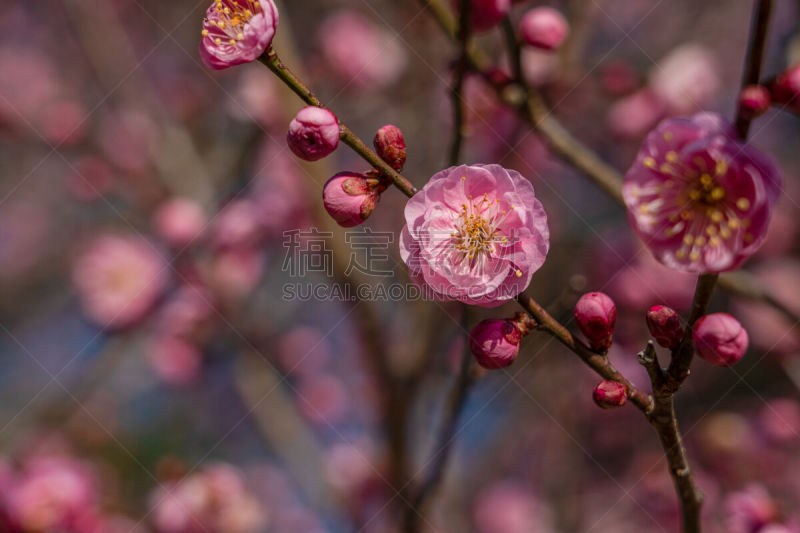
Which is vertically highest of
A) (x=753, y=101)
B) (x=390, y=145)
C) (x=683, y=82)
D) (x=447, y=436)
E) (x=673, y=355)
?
(x=390, y=145)

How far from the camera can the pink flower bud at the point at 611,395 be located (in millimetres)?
924

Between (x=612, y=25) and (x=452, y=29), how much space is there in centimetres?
249

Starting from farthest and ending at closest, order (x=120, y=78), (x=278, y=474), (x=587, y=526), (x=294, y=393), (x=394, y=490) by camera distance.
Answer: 1. (x=278, y=474)
2. (x=294, y=393)
3. (x=120, y=78)
4. (x=587, y=526)
5. (x=394, y=490)

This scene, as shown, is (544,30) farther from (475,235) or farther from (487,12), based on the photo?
(475,235)

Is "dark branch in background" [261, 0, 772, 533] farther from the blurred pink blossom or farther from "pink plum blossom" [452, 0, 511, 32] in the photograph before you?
the blurred pink blossom

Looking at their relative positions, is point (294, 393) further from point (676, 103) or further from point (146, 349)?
point (676, 103)

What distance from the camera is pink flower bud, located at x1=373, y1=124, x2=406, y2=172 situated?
3.33 ft

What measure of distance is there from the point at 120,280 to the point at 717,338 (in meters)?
2.74

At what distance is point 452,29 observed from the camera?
4.81ft

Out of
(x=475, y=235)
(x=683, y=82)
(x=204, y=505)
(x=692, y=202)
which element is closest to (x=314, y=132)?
(x=475, y=235)

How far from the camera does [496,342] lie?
3.26 feet

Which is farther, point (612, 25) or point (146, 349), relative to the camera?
point (612, 25)

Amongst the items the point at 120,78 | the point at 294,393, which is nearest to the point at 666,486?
the point at 294,393

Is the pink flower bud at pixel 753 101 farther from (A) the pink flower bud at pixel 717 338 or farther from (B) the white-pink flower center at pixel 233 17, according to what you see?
(B) the white-pink flower center at pixel 233 17
